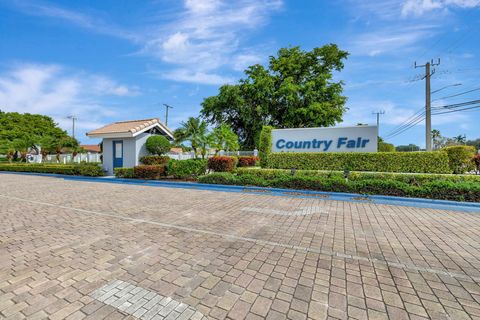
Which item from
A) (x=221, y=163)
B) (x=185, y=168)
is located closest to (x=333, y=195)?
(x=221, y=163)

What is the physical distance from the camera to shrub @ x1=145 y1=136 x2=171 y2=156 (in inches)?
636

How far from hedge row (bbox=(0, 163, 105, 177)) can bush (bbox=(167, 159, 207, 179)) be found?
6090 millimetres

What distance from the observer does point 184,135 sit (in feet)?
57.3

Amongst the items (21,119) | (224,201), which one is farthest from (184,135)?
(21,119)

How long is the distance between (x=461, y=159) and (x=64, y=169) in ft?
84.5

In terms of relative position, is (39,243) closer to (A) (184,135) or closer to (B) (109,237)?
(B) (109,237)

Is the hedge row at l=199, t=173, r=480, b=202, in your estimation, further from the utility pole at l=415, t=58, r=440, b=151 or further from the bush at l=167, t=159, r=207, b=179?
the utility pole at l=415, t=58, r=440, b=151

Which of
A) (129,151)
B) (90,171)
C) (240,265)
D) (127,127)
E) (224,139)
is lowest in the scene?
(240,265)

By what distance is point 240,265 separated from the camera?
11.3 feet

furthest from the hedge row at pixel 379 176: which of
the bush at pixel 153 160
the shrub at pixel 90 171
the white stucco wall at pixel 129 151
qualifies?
the shrub at pixel 90 171

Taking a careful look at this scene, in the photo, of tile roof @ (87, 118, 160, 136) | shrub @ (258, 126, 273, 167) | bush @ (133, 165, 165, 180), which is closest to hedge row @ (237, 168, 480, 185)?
shrub @ (258, 126, 273, 167)

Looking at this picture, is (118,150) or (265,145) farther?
(118,150)

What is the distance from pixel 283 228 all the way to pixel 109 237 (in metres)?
3.67

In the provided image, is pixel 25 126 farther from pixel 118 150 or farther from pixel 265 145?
pixel 265 145
